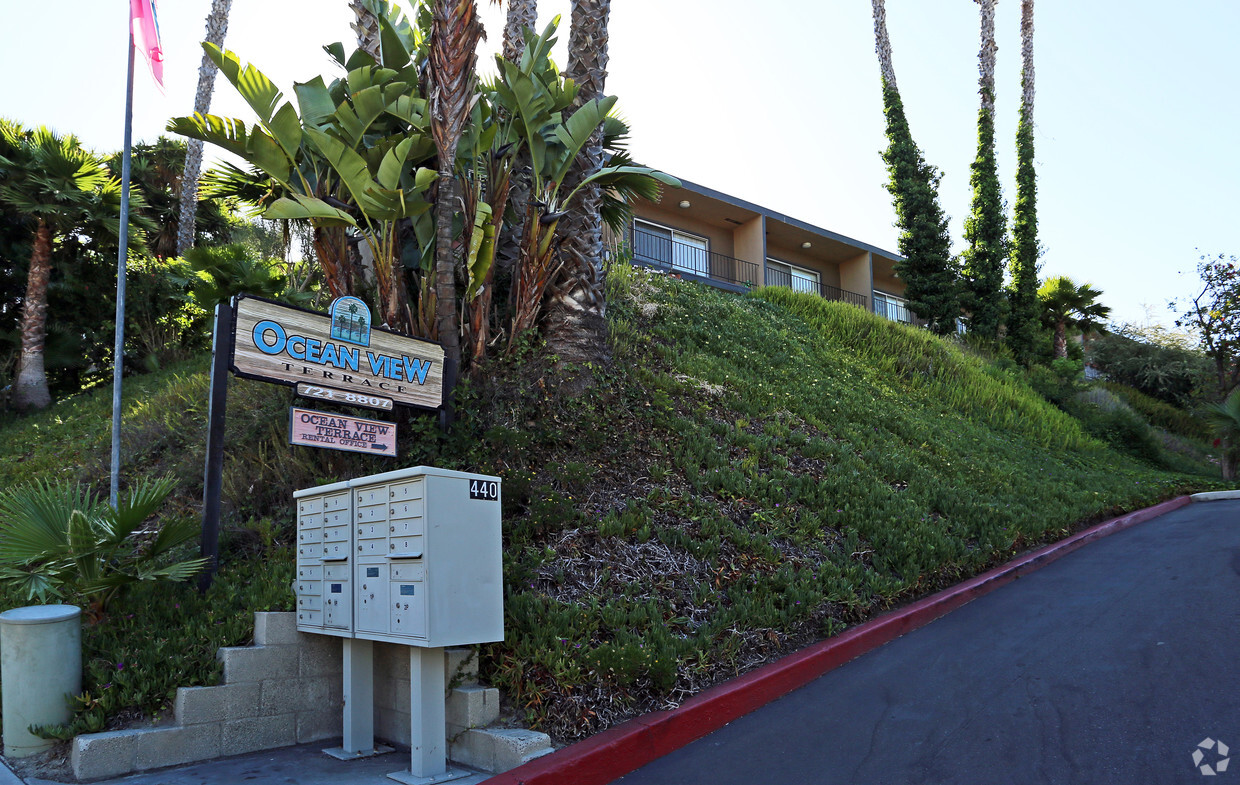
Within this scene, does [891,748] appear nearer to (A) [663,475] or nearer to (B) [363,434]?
(A) [663,475]

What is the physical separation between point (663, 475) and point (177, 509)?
16.3ft

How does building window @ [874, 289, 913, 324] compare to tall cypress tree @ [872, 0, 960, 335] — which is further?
building window @ [874, 289, 913, 324]

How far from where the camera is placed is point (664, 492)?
8.01 meters

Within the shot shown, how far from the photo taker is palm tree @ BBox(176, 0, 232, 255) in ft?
66.8

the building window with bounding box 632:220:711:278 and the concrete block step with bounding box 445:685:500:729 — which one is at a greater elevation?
the building window with bounding box 632:220:711:278

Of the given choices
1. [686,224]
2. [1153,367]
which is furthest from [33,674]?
[1153,367]

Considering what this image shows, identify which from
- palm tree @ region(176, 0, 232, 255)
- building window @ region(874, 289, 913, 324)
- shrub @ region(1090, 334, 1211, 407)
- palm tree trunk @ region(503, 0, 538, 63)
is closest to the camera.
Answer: palm tree trunk @ region(503, 0, 538, 63)

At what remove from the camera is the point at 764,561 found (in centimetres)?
729

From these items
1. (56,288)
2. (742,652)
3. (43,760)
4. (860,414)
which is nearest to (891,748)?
(742,652)

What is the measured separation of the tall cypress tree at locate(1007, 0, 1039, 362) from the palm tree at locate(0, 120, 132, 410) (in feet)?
78.6

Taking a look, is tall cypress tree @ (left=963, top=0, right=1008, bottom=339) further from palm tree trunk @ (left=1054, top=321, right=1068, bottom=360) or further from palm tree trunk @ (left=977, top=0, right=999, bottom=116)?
palm tree trunk @ (left=1054, top=321, right=1068, bottom=360)

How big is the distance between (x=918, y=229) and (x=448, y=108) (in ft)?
65.4

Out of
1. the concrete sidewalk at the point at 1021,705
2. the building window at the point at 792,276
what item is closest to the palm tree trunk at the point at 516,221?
the concrete sidewalk at the point at 1021,705

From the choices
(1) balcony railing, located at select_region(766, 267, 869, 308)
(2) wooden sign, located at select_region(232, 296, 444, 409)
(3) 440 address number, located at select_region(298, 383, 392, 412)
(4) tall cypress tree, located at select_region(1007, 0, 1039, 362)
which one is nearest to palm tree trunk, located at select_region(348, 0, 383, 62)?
(2) wooden sign, located at select_region(232, 296, 444, 409)
